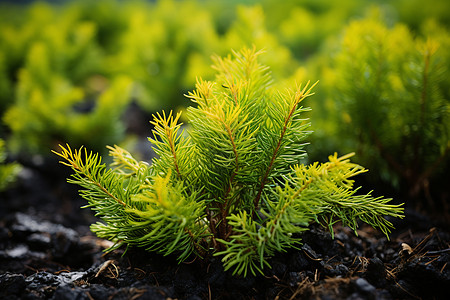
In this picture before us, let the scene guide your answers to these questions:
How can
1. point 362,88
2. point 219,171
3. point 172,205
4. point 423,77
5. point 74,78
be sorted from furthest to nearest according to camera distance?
point 74,78 → point 362,88 → point 423,77 → point 219,171 → point 172,205

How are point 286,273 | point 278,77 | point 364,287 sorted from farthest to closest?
point 278,77 → point 286,273 → point 364,287

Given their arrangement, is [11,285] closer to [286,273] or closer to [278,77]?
[286,273]

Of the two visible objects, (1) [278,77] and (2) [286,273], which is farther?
(1) [278,77]

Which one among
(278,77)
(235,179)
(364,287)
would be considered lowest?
(364,287)

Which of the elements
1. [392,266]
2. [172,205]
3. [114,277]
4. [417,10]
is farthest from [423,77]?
[417,10]

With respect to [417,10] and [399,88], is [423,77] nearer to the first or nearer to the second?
[399,88]

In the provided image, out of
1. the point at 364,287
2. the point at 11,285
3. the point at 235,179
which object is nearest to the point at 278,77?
the point at 235,179

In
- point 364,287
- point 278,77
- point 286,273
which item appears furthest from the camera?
point 278,77
